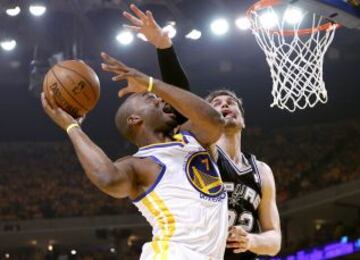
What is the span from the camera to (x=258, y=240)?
3.26 m

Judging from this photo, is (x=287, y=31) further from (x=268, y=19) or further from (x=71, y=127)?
(x=71, y=127)

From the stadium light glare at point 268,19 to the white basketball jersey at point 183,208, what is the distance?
4278 mm

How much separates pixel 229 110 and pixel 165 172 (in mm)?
1046

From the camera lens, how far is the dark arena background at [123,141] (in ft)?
39.6

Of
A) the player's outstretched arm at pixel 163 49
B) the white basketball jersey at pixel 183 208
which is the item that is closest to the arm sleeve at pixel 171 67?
the player's outstretched arm at pixel 163 49

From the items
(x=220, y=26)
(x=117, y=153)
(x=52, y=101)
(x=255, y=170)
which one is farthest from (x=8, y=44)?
(x=52, y=101)

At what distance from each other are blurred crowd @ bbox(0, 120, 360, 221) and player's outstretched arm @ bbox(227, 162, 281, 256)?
438 inches

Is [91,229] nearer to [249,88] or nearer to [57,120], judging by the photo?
[249,88]

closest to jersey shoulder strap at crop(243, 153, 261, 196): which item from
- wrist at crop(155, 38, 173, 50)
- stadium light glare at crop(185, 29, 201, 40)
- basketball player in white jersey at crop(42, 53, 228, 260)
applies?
basketball player in white jersey at crop(42, 53, 228, 260)

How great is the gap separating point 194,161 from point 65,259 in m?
14.2

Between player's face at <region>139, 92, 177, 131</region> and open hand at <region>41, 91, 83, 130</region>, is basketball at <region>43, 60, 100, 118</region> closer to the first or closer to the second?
open hand at <region>41, 91, 83, 130</region>

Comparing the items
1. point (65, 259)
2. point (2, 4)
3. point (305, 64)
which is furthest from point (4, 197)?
point (305, 64)

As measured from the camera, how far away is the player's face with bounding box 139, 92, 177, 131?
2846 mm

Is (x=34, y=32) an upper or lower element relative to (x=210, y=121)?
upper
